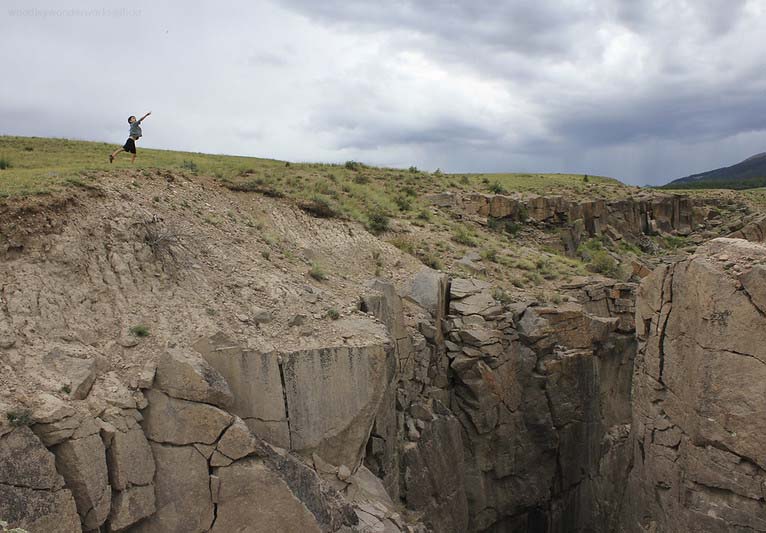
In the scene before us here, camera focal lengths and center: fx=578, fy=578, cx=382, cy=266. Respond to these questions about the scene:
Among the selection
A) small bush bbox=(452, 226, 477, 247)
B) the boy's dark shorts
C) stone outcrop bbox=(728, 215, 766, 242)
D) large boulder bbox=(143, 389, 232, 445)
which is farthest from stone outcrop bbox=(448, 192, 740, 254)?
large boulder bbox=(143, 389, 232, 445)

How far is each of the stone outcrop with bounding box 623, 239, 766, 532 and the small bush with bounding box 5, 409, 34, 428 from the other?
11.8 meters

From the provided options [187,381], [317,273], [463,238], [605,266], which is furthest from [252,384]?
[605,266]

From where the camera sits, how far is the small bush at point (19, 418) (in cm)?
769

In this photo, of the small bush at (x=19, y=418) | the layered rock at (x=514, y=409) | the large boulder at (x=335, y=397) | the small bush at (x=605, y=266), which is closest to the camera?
the small bush at (x=19, y=418)

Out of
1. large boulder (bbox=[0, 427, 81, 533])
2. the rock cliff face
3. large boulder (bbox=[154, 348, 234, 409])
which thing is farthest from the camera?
large boulder (bbox=[154, 348, 234, 409])

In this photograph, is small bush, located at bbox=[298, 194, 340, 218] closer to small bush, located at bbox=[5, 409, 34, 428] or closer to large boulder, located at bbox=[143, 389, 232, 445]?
large boulder, located at bbox=[143, 389, 232, 445]

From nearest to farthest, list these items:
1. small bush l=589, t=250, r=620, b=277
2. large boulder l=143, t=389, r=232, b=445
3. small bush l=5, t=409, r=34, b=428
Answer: small bush l=5, t=409, r=34, b=428, large boulder l=143, t=389, r=232, b=445, small bush l=589, t=250, r=620, b=277

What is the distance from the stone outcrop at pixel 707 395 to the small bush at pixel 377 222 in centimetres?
957

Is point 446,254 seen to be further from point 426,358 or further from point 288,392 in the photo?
point 288,392

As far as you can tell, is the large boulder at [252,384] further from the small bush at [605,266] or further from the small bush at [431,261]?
the small bush at [605,266]

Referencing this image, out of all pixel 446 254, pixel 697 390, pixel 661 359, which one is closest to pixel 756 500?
pixel 697 390

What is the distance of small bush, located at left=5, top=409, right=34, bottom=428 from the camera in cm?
769

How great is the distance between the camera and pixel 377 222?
20641 millimetres

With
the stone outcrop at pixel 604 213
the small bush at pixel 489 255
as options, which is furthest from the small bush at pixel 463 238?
the stone outcrop at pixel 604 213
